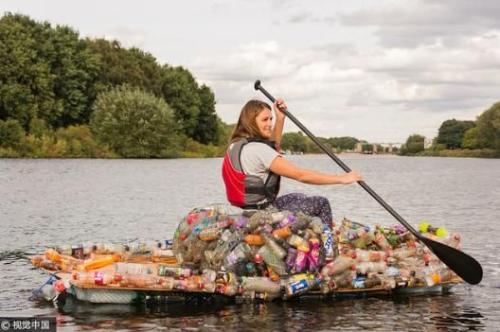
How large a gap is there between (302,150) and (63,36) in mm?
100370

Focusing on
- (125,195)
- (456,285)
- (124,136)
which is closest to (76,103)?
(124,136)

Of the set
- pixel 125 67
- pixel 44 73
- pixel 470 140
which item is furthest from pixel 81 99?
pixel 470 140

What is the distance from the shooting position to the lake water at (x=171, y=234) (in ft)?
30.5

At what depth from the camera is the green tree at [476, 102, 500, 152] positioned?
124562 mm

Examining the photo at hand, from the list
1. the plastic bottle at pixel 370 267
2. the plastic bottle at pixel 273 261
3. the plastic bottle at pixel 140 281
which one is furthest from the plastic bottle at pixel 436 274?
the plastic bottle at pixel 140 281

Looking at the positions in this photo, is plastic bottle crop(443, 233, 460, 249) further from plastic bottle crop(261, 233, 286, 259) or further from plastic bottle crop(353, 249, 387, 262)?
plastic bottle crop(261, 233, 286, 259)

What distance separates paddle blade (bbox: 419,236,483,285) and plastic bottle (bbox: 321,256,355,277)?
1256 millimetres

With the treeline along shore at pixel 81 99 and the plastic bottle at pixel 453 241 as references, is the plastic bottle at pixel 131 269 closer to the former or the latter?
the plastic bottle at pixel 453 241

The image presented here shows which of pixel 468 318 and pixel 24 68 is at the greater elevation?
pixel 24 68

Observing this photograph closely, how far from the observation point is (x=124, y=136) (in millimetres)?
81000

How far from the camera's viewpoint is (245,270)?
10.1 metres

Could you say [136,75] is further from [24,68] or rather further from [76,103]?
[24,68]

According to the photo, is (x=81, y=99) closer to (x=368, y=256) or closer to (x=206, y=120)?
(x=206, y=120)

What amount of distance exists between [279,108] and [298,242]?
2.02 metres
